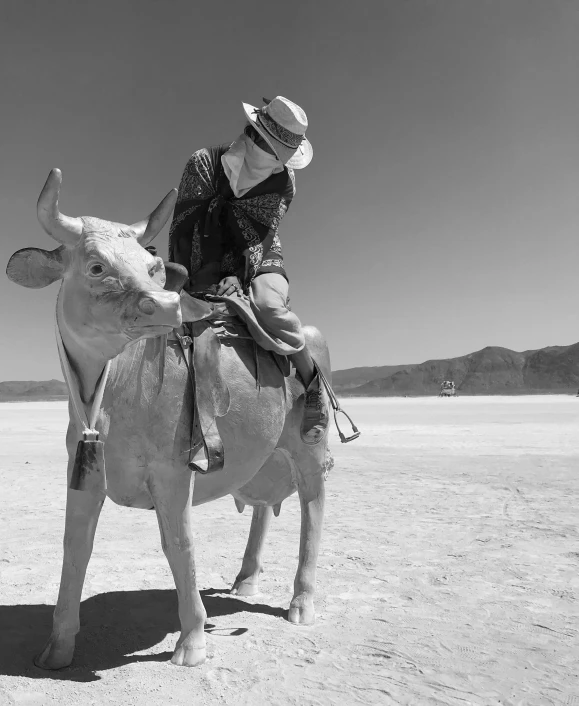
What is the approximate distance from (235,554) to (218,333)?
3405 mm

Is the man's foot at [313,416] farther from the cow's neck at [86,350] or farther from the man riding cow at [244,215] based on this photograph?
the cow's neck at [86,350]

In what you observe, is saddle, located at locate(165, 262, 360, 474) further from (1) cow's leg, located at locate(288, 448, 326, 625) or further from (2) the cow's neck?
(1) cow's leg, located at locate(288, 448, 326, 625)

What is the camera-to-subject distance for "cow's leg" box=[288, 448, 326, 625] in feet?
15.8

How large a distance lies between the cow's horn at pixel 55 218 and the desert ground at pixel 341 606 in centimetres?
245

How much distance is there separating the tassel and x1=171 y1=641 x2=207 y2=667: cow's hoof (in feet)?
3.90

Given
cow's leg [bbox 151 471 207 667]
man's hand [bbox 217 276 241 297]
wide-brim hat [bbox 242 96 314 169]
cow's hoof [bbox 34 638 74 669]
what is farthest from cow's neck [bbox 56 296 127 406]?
wide-brim hat [bbox 242 96 314 169]

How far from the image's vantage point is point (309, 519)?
4973 mm

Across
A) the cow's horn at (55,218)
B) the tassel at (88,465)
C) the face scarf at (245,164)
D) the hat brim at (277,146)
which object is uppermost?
the hat brim at (277,146)

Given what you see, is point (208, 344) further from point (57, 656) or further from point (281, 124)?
point (57, 656)

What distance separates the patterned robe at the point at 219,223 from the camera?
4469mm

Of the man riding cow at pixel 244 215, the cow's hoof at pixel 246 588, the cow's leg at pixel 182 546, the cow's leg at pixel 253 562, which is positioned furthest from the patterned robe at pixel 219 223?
the cow's hoof at pixel 246 588

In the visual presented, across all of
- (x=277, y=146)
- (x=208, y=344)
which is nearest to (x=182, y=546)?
(x=208, y=344)

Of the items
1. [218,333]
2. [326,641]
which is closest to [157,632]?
[326,641]

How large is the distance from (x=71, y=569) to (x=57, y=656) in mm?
546
